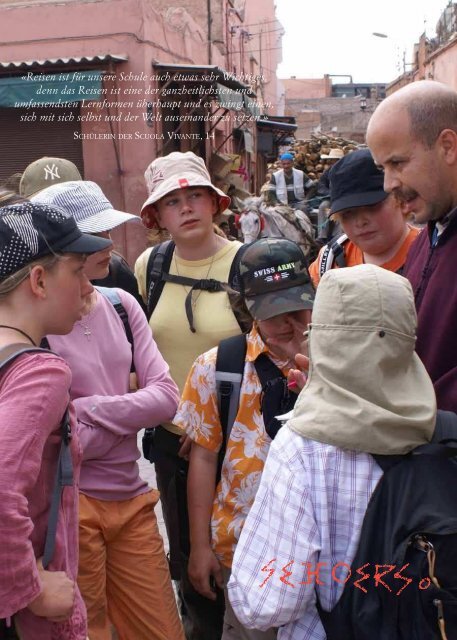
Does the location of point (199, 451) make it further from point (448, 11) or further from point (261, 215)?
point (448, 11)

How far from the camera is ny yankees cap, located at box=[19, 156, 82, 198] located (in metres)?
3.52

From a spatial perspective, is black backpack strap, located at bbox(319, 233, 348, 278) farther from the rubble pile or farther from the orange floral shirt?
the rubble pile

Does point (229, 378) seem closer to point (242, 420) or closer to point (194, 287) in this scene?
point (242, 420)

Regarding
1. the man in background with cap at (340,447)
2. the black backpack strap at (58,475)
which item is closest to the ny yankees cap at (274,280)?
the man in background with cap at (340,447)

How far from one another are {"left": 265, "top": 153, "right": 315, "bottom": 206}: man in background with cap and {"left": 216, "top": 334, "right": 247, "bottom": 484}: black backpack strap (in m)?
11.5

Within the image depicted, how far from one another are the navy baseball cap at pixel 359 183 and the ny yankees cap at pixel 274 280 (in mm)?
713

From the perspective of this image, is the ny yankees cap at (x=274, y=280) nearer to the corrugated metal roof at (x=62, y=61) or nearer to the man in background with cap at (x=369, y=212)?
the man in background with cap at (x=369, y=212)

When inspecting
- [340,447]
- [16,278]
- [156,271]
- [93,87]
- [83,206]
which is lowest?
[340,447]

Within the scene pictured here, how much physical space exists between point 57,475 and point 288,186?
12.6 metres

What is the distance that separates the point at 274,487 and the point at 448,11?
81.4ft

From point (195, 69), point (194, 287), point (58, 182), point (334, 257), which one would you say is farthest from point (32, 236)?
point (195, 69)

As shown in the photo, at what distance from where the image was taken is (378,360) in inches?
66.5

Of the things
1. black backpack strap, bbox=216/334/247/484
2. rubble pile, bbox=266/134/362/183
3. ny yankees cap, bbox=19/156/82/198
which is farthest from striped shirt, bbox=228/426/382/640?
rubble pile, bbox=266/134/362/183

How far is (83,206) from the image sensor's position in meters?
2.88
